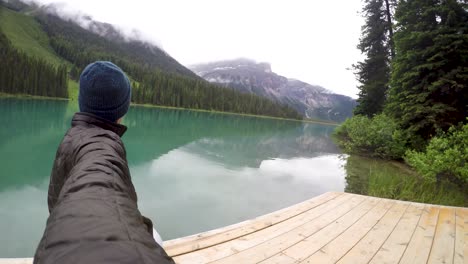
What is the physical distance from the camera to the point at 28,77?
2389 inches

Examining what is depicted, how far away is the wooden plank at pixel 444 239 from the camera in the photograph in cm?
312

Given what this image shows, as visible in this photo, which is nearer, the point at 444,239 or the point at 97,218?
the point at 97,218

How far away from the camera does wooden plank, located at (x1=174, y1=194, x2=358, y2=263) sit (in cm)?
279

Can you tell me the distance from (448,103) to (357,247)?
1028 centimetres

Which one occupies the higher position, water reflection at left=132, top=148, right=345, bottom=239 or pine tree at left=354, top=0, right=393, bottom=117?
pine tree at left=354, top=0, right=393, bottom=117

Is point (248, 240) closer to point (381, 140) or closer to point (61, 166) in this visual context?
point (61, 166)

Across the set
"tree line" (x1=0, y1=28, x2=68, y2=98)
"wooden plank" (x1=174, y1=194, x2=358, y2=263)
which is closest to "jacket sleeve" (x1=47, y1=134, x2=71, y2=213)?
"wooden plank" (x1=174, y1=194, x2=358, y2=263)

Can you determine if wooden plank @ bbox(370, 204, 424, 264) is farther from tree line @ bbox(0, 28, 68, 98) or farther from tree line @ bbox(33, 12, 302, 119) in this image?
tree line @ bbox(33, 12, 302, 119)

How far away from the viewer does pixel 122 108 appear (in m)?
1.54

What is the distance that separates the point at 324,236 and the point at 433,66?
34.1ft

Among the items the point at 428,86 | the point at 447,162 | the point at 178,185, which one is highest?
the point at 428,86

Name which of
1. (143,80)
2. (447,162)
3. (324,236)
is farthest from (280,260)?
(143,80)

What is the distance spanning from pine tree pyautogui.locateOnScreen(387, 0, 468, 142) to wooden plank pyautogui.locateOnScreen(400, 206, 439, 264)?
6.52 metres

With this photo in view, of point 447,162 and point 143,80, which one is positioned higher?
point 143,80
